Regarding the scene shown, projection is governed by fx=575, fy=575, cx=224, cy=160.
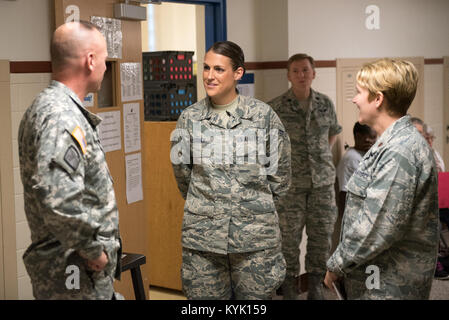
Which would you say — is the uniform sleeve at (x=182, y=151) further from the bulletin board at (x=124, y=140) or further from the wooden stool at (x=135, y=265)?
the bulletin board at (x=124, y=140)

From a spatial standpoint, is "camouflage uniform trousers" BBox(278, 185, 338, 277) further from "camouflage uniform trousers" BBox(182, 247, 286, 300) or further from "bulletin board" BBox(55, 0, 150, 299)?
"camouflage uniform trousers" BBox(182, 247, 286, 300)

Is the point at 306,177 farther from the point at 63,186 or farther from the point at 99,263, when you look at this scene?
the point at 63,186

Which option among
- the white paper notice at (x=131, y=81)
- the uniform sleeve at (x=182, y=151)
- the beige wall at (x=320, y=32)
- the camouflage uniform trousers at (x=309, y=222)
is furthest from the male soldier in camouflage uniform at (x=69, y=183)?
the beige wall at (x=320, y=32)

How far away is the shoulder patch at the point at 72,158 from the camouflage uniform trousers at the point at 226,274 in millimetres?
1069

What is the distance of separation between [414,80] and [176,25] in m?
6.37

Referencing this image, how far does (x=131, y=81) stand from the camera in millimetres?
3559

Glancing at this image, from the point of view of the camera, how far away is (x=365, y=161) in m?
2.18

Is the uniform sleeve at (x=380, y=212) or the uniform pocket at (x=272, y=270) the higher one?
the uniform sleeve at (x=380, y=212)

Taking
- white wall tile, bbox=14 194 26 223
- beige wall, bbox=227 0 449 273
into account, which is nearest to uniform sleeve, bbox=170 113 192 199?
white wall tile, bbox=14 194 26 223

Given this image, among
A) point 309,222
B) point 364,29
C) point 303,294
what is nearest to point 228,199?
point 309,222

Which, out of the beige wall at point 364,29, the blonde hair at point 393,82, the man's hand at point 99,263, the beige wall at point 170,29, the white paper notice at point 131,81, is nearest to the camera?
the man's hand at point 99,263

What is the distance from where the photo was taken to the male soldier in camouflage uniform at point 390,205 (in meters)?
2.04

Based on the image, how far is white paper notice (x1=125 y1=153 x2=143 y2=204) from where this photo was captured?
3.57 m

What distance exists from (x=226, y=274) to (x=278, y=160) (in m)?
0.63
